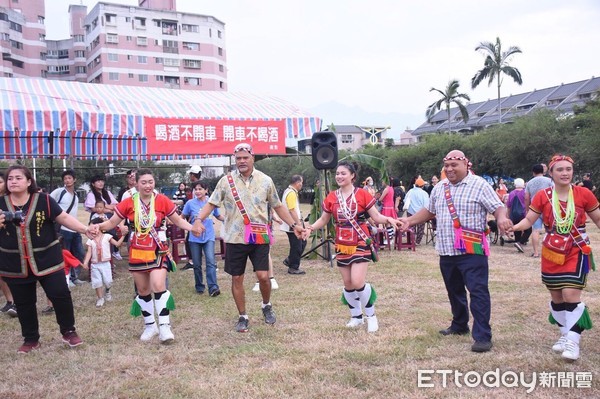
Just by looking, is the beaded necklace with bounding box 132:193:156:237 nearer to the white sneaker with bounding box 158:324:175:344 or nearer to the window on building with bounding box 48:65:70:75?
the white sneaker with bounding box 158:324:175:344

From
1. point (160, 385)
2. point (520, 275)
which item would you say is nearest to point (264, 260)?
point (160, 385)

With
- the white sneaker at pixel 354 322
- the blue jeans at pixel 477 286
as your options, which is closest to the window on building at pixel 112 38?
the white sneaker at pixel 354 322

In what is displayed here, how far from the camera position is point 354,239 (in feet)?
16.6

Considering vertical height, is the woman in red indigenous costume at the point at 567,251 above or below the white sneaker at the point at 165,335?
above

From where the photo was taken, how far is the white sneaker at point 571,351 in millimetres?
4031

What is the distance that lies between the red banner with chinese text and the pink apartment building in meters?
49.4

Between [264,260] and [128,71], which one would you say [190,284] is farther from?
[128,71]

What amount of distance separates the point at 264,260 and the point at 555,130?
2217 centimetres

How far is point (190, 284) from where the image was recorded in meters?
7.92

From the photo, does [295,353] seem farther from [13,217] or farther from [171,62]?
[171,62]

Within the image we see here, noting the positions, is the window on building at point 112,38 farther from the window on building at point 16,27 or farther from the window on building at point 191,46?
the window on building at point 16,27

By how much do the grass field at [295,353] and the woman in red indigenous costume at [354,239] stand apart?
330 mm

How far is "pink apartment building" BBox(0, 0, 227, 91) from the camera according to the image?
5494 centimetres

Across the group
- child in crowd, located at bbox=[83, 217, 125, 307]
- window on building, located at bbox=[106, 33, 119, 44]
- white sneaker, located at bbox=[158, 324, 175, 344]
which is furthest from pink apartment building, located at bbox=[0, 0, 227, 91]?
white sneaker, located at bbox=[158, 324, 175, 344]
